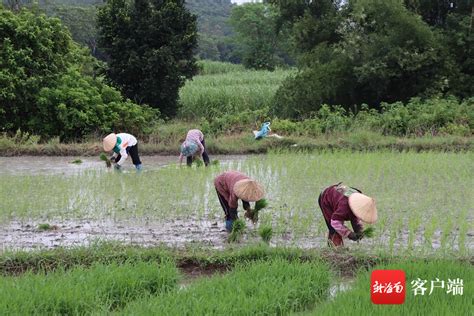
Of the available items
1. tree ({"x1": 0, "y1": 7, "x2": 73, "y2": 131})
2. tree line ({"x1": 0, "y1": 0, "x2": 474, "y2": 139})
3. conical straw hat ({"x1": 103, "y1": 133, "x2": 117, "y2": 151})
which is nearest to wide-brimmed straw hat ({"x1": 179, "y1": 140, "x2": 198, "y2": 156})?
conical straw hat ({"x1": 103, "y1": 133, "x2": 117, "y2": 151})

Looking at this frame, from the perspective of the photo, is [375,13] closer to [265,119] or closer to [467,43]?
[467,43]

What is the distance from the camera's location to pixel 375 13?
14.1 m

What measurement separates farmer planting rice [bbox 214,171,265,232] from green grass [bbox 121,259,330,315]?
0.90 m

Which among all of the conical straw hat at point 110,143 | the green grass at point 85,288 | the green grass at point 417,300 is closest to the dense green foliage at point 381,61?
the conical straw hat at point 110,143

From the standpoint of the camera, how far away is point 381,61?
13555 millimetres

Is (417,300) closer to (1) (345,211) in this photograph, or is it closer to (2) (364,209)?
(2) (364,209)

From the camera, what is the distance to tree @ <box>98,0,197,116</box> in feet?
46.2

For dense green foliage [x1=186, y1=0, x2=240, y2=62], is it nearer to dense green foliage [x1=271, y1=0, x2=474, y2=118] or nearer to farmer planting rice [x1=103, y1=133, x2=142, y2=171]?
dense green foliage [x1=271, y1=0, x2=474, y2=118]

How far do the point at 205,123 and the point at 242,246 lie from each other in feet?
26.5

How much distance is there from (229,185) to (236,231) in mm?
497

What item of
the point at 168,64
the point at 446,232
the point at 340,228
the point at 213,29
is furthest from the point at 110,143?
the point at 213,29

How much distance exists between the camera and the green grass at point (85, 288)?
11.7 ft

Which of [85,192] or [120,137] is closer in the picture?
[85,192]

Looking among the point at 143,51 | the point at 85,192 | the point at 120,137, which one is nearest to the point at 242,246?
the point at 85,192
